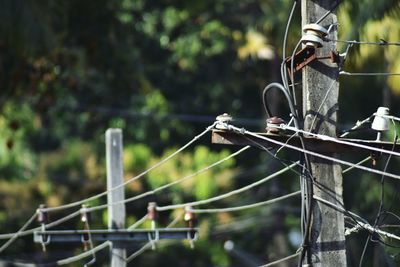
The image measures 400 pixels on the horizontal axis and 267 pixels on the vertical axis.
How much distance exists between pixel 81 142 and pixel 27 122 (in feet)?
14.7

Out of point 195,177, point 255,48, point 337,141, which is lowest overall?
point 337,141

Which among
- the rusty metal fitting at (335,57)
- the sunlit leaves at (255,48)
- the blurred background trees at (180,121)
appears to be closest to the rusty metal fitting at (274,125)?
the rusty metal fitting at (335,57)

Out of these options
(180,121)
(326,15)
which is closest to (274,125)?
(326,15)

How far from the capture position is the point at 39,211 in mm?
14984

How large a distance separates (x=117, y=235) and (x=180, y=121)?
17.5 meters

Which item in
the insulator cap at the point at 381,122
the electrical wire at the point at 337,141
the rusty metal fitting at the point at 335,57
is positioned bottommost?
the electrical wire at the point at 337,141

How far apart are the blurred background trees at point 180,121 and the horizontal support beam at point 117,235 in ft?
31.7

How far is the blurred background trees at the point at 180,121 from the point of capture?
28219 millimetres

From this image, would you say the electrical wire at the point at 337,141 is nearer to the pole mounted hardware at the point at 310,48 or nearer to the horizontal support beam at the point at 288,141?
the horizontal support beam at the point at 288,141

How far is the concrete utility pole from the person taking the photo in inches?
417

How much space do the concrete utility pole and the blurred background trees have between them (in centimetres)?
1379

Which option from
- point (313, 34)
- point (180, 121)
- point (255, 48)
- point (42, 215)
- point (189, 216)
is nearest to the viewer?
point (313, 34)

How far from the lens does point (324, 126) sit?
10.8 metres

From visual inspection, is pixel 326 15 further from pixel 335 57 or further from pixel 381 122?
pixel 381 122
